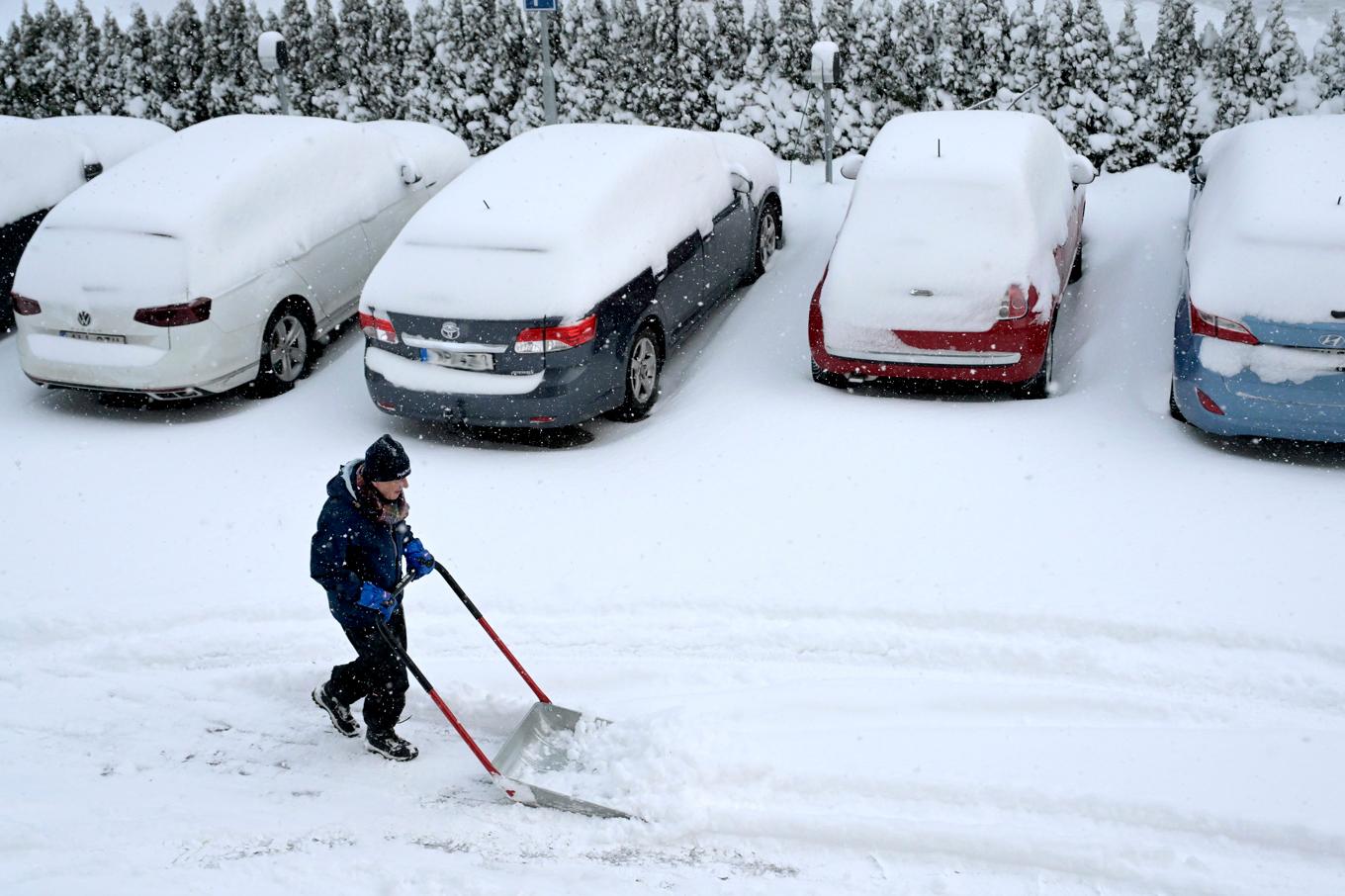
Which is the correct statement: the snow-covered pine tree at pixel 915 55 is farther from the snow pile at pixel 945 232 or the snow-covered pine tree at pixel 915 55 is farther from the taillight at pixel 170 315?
the taillight at pixel 170 315

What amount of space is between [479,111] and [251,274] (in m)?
5.90

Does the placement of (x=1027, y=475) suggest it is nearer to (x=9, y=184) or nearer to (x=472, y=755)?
(x=472, y=755)

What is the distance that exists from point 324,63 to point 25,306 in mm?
6930

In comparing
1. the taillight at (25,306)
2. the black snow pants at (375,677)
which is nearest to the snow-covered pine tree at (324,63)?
the taillight at (25,306)

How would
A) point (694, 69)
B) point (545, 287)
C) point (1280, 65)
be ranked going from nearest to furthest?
point (545, 287), point (1280, 65), point (694, 69)

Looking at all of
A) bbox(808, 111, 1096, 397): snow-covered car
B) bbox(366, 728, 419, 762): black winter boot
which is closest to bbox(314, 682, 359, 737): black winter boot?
bbox(366, 728, 419, 762): black winter boot

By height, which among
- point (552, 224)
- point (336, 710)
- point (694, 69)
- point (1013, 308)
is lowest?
point (336, 710)

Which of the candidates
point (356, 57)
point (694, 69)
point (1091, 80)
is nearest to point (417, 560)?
point (694, 69)

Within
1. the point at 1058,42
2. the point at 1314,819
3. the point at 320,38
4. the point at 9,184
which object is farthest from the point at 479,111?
the point at 1314,819

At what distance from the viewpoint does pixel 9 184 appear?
10.7 meters

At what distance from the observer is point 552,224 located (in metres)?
8.15

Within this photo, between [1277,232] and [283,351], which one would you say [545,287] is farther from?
[1277,232]

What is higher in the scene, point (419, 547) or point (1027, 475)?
point (419, 547)

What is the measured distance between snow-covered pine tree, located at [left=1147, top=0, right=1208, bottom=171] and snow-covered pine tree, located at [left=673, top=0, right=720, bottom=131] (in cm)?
451
